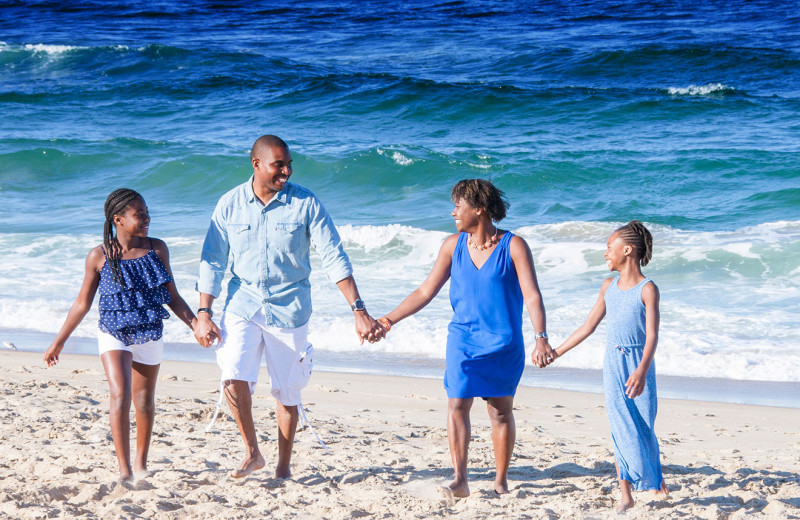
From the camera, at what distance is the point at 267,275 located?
3879 millimetres

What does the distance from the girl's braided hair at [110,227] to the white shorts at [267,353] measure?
0.53m

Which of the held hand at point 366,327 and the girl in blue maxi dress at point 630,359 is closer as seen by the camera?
the girl in blue maxi dress at point 630,359

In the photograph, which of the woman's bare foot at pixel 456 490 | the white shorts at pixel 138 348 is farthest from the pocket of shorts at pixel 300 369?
the woman's bare foot at pixel 456 490

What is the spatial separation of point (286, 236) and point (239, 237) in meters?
0.23

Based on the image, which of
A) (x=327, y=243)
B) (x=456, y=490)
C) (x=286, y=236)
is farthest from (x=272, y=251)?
(x=456, y=490)

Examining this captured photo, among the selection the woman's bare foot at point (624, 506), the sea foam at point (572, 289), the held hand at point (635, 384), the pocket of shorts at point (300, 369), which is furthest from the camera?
the sea foam at point (572, 289)

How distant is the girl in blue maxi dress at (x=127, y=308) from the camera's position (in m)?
3.83

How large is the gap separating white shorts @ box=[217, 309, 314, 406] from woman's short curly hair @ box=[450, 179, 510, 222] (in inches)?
37.3

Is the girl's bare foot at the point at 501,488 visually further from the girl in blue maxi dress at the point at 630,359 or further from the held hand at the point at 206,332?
the held hand at the point at 206,332

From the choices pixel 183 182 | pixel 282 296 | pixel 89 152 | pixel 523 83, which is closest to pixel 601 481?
pixel 282 296

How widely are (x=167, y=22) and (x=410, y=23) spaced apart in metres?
9.16

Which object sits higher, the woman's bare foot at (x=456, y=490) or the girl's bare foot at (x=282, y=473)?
the woman's bare foot at (x=456, y=490)

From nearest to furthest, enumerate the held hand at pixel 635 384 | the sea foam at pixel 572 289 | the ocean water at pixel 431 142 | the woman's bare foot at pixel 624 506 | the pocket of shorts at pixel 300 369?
the held hand at pixel 635 384 → the woman's bare foot at pixel 624 506 → the pocket of shorts at pixel 300 369 → the sea foam at pixel 572 289 → the ocean water at pixel 431 142

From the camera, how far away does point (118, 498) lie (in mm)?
3764
